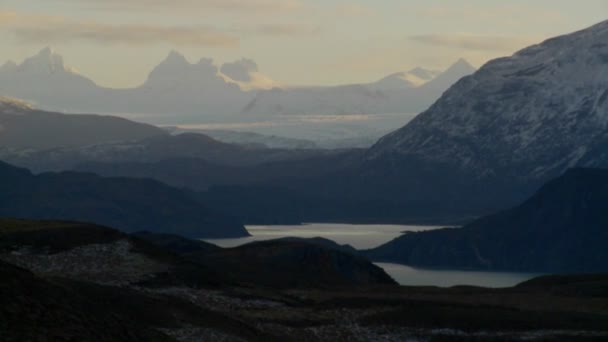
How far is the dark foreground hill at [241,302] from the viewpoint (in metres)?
83.1

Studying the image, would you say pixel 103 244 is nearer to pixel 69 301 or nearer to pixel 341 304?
pixel 341 304

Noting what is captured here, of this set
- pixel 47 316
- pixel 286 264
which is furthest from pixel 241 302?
pixel 286 264

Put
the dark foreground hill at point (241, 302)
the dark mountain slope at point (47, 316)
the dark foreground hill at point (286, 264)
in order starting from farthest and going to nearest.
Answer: the dark foreground hill at point (286, 264) → the dark foreground hill at point (241, 302) → the dark mountain slope at point (47, 316)

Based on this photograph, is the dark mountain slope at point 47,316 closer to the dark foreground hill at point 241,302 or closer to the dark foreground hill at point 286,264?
the dark foreground hill at point 241,302

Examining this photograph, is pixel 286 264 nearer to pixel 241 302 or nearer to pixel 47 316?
pixel 241 302

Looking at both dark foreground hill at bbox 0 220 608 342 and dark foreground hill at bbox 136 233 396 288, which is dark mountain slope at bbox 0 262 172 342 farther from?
dark foreground hill at bbox 136 233 396 288

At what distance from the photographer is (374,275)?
6959 inches

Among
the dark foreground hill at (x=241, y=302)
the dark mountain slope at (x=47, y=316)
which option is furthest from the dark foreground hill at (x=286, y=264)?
the dark mountain slope at (x=47, y=316)

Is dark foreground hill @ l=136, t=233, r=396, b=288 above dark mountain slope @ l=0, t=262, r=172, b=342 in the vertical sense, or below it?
above

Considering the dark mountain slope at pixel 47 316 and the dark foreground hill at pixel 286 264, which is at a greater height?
the dark foreground hill at pixel 286 264

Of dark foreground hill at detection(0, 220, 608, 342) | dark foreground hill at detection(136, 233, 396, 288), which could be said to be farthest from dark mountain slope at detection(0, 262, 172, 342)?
dark foreground hill at detection(136, 233, 396, 288)

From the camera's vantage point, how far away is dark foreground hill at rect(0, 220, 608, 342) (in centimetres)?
8306

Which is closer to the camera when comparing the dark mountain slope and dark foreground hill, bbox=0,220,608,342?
the dark mountain slope

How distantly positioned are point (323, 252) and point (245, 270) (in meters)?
32.6
